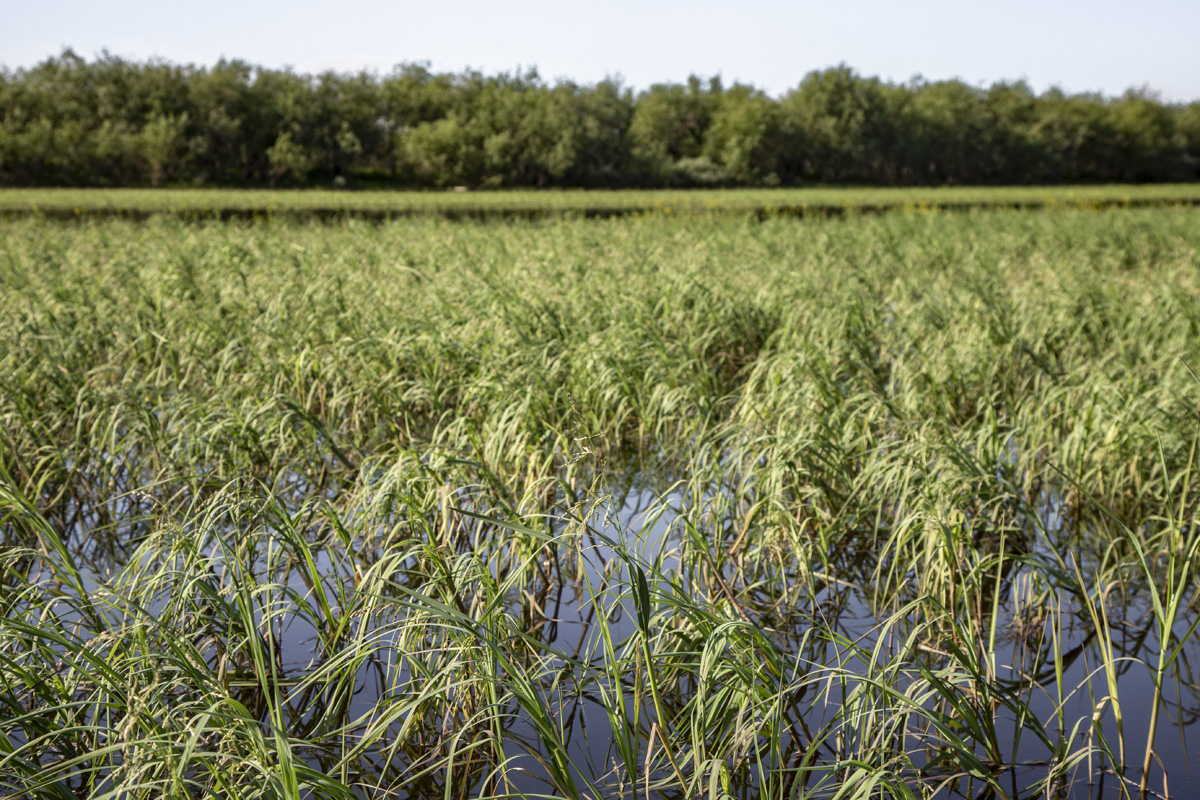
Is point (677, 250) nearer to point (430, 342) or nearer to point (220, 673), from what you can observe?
point (430, 342)

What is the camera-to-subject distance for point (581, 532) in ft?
6.30

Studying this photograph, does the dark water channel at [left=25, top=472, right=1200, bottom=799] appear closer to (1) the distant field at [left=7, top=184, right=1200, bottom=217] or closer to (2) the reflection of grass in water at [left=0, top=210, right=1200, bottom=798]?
(2) the reflection of grass in water at [left=0, top=210, right=1200, bottom=798]

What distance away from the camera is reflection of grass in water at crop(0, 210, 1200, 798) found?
2068 mm

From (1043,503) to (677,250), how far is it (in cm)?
641

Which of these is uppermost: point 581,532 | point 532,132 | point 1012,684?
point 532,132

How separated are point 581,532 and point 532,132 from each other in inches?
1587

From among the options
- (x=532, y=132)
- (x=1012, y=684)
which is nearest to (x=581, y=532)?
(x=1012, y=684)

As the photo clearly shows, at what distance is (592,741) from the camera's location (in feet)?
7.86

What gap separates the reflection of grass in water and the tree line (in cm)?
3320

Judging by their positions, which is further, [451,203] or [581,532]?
[451,203]

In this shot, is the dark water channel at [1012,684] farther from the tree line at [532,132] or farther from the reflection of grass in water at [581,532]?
the tree line at [532,132]

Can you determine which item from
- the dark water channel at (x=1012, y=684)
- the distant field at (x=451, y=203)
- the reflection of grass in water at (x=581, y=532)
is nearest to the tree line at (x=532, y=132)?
the distant field at (x=451, y=203)

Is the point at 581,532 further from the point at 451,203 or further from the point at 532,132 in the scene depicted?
→ the point at 532,132

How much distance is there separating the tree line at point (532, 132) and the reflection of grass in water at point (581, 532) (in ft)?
109
